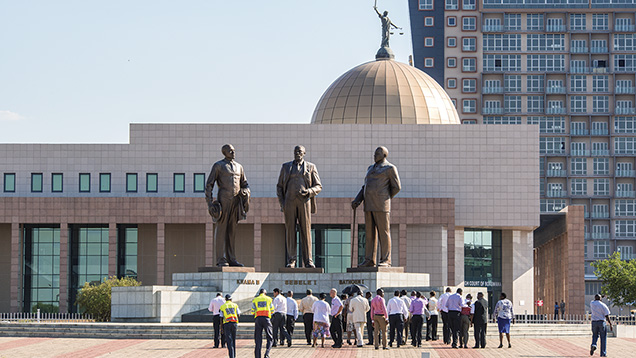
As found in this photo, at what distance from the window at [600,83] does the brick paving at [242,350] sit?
89817 mm

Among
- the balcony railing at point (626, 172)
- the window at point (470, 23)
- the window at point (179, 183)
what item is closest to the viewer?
the window at point (179, 183)

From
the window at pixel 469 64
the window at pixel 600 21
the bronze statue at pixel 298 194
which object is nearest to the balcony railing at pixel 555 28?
the window at pixel 600 21

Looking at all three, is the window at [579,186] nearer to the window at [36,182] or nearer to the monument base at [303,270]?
the window at [36,182]

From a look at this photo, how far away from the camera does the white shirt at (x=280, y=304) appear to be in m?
31.0

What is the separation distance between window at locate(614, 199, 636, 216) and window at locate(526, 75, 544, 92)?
14855mm

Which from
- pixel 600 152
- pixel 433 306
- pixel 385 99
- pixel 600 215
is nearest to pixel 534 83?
pixel 600 152

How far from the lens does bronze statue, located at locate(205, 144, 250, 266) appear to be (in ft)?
127

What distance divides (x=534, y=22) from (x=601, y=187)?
19308 mm

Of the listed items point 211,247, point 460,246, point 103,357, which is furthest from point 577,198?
point 103,357

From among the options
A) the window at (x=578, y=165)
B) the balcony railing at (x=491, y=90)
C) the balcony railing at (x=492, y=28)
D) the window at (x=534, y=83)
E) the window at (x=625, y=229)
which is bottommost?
the window at (x=625, y=229)

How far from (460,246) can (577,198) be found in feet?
162

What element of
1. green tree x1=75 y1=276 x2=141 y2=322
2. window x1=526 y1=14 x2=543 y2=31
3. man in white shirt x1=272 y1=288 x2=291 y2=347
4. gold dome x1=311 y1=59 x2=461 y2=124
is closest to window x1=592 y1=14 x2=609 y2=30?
window x1=526 y1=14 x2=543 y2=31

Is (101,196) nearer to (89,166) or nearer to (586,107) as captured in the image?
(89,166)

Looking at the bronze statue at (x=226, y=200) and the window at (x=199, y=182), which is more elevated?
the window at (x=199, y=182)
